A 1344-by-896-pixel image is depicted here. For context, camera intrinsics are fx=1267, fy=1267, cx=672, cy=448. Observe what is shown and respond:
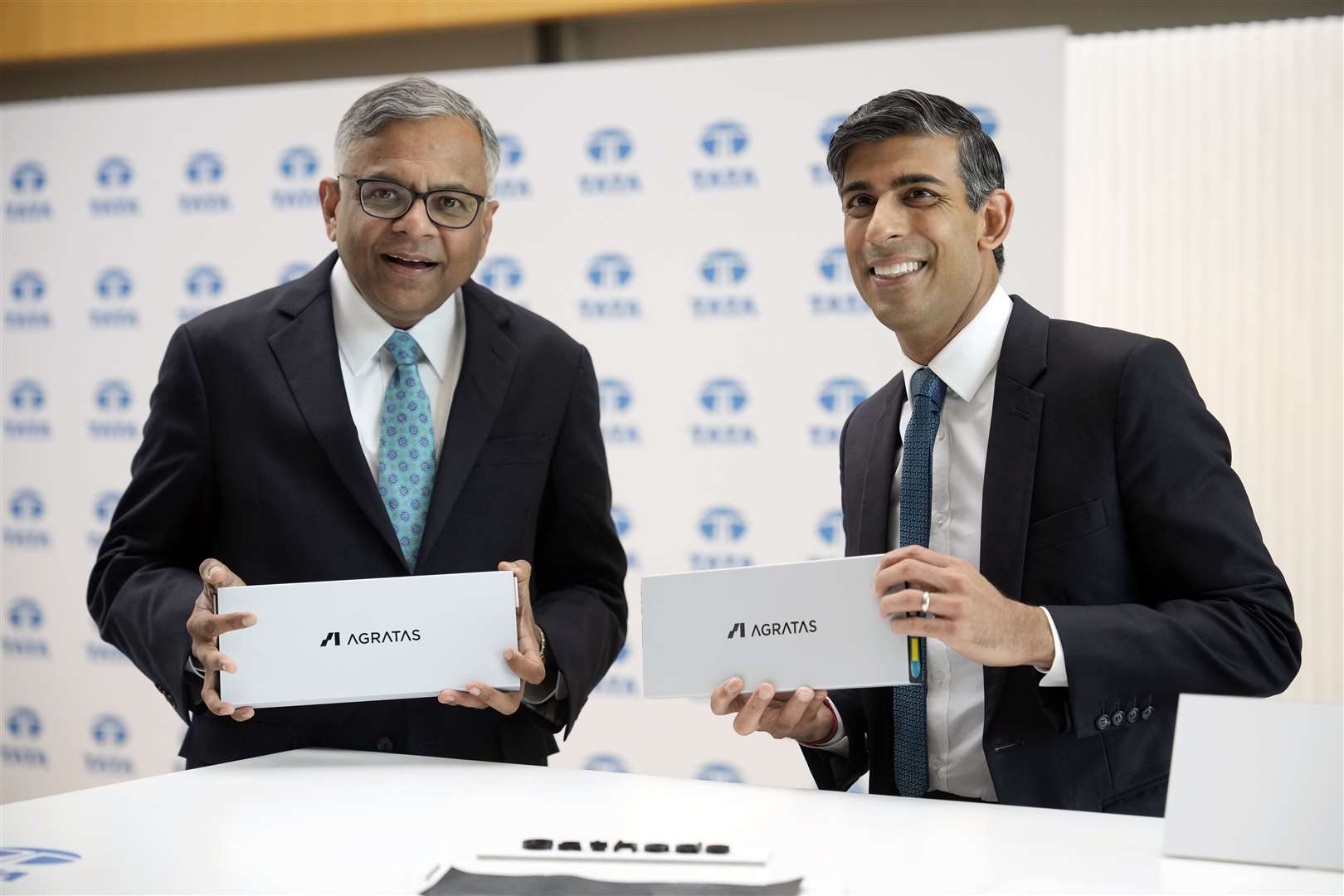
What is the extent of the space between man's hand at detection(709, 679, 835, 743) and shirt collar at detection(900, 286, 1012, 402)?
57 cm

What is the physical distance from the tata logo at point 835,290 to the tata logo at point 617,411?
787 mm

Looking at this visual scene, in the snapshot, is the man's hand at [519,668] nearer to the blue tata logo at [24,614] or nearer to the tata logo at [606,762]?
the tata logo at [606,762]

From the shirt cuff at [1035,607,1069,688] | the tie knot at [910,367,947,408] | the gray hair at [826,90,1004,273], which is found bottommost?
the shirt cuff at [1035,607,1069,688]

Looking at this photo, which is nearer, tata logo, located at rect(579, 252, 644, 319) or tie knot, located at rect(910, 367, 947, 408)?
tie knot, located at rect(910, 367, 947, 408)

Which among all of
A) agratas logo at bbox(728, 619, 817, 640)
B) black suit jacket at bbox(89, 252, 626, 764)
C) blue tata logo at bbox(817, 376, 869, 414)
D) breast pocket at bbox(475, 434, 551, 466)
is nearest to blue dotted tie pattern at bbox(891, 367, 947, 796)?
agratas logo at bbox(728, 619, 817, 640)

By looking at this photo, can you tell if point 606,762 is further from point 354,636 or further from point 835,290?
point 354,636

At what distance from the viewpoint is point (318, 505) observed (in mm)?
2297

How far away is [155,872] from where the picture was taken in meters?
1.48

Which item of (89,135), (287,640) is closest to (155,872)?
(287,640)

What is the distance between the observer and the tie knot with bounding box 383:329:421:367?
241 centimetres

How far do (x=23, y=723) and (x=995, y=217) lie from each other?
510 centimetres

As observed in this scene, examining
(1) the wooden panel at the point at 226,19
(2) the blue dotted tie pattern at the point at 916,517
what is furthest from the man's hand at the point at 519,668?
(1) the wooden panel at the point at 226,19

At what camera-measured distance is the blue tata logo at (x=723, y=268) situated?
4.73 m

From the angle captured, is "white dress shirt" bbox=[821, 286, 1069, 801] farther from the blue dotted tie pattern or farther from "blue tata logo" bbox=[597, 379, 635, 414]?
"blue tata logo" bbox=[597, 379, 635, 414]
